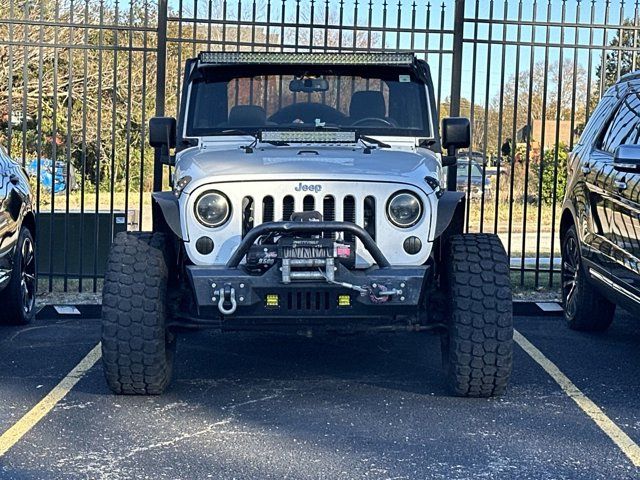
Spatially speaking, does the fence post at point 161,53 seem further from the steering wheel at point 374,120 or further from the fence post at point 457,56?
the steering wheel at point 374,120

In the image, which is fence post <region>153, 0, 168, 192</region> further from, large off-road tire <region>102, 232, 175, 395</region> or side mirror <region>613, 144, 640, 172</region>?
side mirror <region>613, 144, 640, 172</region>

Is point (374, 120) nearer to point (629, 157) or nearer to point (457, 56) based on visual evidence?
point (629, 157)

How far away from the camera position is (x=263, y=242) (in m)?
5.79

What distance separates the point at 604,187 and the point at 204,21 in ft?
Result: 13.6

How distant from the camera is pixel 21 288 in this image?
8305 millimetres

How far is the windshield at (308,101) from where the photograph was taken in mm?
7207

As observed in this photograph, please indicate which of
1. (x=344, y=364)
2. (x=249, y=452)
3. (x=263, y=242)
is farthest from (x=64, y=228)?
(x=249, y=452)

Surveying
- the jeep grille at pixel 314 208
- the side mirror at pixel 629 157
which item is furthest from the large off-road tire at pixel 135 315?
the side mirror at pixel 629 157

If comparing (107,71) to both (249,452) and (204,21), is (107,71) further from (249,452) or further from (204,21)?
(249,452)

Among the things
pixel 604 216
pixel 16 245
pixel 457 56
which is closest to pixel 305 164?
pixel 604 216

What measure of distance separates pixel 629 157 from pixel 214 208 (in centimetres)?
229

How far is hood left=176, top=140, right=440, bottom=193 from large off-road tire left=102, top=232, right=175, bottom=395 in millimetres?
450

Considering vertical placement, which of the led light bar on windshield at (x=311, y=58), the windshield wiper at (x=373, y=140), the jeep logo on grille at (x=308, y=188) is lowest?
the jeep logo on grille at (x=308, y=188)

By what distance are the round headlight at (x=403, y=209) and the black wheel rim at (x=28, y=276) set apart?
358cm
